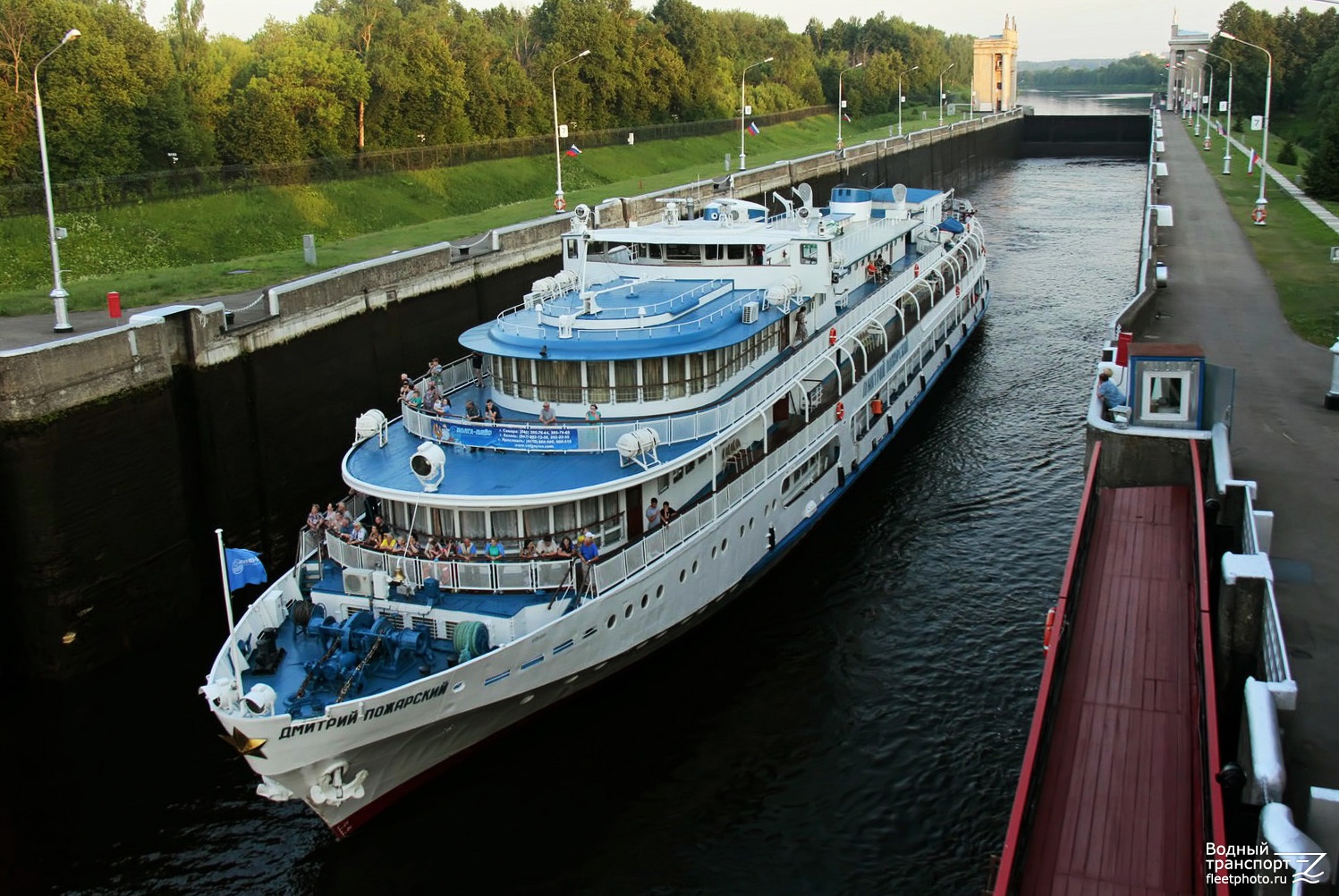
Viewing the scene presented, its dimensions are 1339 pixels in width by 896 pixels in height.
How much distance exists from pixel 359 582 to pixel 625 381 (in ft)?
24.2

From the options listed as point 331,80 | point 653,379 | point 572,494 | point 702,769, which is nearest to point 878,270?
point 653,379

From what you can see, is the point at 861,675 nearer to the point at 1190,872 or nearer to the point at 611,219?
the point at 1190,872

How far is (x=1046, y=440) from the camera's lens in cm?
3753

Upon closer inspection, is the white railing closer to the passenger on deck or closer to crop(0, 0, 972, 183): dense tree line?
the passenger on deck

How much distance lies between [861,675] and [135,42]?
53458mm

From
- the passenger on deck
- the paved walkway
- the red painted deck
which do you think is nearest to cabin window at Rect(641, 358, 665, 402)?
the passenger on deck

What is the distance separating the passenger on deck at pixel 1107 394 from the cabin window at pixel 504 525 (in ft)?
39.3

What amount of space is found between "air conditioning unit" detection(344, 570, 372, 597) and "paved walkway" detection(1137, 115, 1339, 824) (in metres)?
14.5

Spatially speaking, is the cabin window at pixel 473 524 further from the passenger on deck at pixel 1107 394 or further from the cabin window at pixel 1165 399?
the cabin window at pixel 1165 399

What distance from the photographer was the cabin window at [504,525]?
74.5 ft

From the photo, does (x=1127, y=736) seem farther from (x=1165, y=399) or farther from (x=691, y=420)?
(x=691, y=420)

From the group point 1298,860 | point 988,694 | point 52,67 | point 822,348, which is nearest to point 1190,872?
point 1298,860

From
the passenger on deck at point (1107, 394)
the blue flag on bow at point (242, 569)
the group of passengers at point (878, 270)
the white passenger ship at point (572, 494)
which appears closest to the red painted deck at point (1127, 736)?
the passenger on deck at point (1107, 394)

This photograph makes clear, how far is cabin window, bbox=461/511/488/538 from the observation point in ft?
74.4
